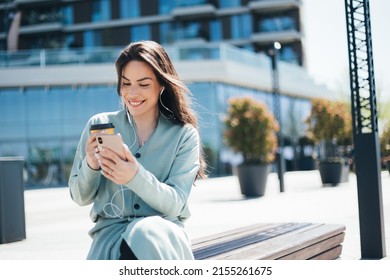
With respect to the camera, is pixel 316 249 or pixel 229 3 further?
pixel 229 3

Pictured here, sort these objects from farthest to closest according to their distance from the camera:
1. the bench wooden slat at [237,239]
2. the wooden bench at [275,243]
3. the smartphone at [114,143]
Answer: the bench wooden slat at [237,239]
the wooden bench at [275,243]
the smartphone at [114,143]

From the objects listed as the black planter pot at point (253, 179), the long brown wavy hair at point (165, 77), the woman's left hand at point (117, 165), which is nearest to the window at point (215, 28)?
the black planter pot at point (253, 179)

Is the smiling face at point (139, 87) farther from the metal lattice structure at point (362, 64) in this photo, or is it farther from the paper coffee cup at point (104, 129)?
the metal lattice structure at point (362, 64)

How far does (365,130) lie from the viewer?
4148 millimetres

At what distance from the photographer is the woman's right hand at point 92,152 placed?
7.30 ft

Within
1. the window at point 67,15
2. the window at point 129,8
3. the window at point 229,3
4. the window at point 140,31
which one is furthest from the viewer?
the window at point 140,31

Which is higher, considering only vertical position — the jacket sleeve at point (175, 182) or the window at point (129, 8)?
the window at point (129, 8)

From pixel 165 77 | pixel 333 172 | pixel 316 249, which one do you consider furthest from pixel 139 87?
pixel 333 172

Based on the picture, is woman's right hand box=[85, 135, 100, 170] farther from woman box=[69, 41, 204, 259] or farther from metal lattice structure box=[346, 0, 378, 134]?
metal lattice structure box=[346, 0, 378, 134]

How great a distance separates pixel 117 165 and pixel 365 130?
2.62m

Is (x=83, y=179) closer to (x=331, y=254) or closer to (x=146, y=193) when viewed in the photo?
(x=146, y=193)

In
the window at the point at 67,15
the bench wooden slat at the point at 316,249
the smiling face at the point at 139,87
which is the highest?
the window at the point at 67,15

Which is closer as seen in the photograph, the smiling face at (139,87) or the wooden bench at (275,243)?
the smiling face at (139,87)

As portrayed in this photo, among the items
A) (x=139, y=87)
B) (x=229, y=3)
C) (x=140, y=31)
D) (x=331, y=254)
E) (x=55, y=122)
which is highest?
(x=229, y=3)
